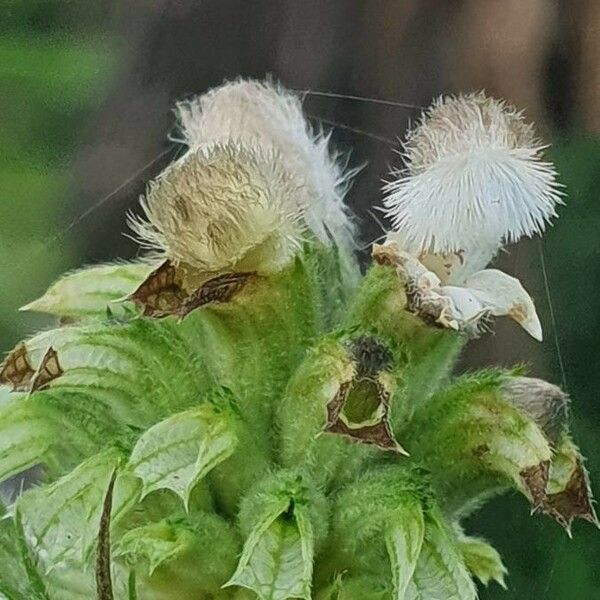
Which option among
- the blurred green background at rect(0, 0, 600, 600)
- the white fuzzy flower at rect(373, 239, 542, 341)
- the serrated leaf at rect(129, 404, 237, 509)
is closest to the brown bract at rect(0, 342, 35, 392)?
the serrated leaf at rect(129, 404, 237, 509)

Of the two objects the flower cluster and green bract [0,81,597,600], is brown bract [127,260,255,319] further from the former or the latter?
the flower cluster

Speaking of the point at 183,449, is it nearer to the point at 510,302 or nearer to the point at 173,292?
the point at 173,292

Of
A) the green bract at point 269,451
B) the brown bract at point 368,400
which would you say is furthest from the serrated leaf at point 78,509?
the brown bract at point 368,400

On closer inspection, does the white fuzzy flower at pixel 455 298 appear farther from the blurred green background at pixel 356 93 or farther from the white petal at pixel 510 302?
the blurred green background at pixel 356 93

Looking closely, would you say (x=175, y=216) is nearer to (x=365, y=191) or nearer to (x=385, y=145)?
(x=365, y=191)

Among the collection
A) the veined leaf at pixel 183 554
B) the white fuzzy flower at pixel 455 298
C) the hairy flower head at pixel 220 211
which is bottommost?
the veined leaf at pixel 183 554

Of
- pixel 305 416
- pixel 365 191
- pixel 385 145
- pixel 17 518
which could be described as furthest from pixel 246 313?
pixel 385 145
